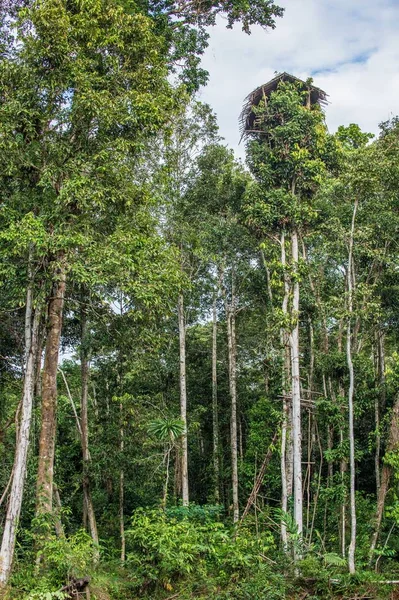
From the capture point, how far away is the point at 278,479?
14.1 meters

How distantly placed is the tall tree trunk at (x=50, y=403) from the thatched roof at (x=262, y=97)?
5.92 meters

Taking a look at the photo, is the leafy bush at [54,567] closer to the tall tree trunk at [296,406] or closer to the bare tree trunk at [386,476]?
the tall tree trunk at [296,406]

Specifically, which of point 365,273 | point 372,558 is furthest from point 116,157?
point 372,558

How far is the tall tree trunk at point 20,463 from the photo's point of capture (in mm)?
6449

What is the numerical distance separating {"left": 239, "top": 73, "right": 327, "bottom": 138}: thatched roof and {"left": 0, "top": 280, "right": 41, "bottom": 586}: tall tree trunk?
6517 mm

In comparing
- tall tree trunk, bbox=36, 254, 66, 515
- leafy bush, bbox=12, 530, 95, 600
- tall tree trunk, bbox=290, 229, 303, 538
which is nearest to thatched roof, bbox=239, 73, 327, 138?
tall tree trunk, bbox=290, 229, 303, 538

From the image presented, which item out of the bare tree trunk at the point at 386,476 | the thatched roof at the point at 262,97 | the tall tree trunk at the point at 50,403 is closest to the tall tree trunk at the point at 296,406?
the bare tree trunk at the point at 386,476

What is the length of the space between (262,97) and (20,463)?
893cm

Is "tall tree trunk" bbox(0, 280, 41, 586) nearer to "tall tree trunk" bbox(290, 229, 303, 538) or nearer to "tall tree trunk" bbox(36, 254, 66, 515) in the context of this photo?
"tall tree trunk" bbox(36, 254, 66, 515)

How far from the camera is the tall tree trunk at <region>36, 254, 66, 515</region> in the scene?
691cm

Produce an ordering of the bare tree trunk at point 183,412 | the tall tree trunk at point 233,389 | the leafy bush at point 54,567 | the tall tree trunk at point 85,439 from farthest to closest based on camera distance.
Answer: the tall tree trunk at point 233,389
the bare tree trunk at point 183,412
the tall tree trunk at point 85,439
the leafy bush at point 54,567

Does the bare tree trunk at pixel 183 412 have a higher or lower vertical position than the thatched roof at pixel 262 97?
lower

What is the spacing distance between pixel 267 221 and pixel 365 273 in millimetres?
3196

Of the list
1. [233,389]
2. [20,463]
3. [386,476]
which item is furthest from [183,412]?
[20,463]
